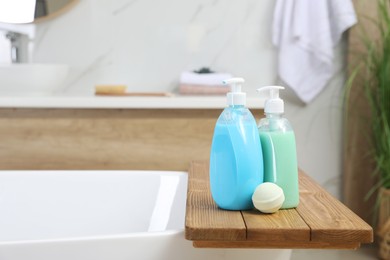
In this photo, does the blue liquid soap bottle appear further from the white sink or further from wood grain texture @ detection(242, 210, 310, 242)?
the white sink

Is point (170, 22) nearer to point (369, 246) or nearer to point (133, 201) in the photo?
point (133, 201)

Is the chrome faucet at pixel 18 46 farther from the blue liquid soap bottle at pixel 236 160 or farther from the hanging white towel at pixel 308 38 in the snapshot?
the blue liquid soap bottle at pixel 236 160

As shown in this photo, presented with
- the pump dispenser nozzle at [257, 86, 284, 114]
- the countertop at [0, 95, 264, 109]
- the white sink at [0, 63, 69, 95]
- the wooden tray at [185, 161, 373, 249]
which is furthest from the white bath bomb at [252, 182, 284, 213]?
the white sink at [0, 63, 69, 95]

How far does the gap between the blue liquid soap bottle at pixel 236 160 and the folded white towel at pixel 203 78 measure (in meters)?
1.62

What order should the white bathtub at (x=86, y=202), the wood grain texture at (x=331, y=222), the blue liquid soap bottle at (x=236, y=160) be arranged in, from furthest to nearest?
1. the white bathtub at (x=86, y=202)
2. the blue liquid soap bottle at (x=236, y=160)
3. the wood grain texture at (x=331, y=222)

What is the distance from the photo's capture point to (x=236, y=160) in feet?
3.87

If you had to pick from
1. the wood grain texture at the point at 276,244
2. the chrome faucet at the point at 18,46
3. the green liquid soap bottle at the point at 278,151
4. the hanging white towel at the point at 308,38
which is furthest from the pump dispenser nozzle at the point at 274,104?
the chrome faucet at the point at 18,46

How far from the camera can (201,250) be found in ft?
4.22

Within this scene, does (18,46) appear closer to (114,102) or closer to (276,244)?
(114,102)

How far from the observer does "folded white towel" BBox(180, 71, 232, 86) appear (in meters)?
2.85

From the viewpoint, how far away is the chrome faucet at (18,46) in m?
3.14

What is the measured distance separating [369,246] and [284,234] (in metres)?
2.28

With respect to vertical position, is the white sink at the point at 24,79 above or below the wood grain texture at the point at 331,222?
above

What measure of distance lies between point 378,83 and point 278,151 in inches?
77.2
